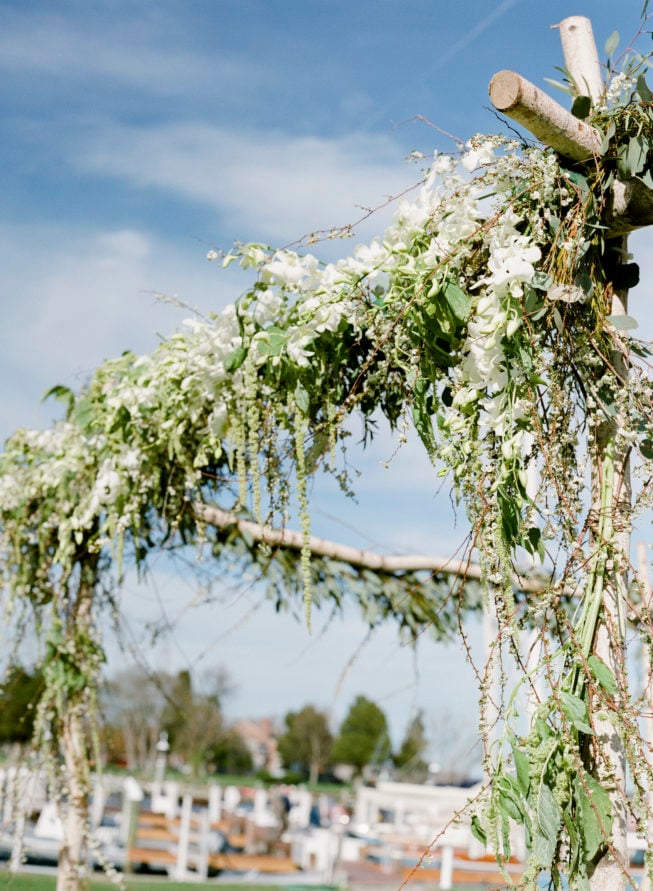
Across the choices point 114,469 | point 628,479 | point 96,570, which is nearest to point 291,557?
point 96,570

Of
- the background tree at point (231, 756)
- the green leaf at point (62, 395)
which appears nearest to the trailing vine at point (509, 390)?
the green leaf at point (62, 395)

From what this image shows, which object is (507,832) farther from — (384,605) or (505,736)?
(384,605)

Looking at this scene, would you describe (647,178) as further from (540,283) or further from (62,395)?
(62,395)

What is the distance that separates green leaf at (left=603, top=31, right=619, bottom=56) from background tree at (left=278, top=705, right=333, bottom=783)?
119ft

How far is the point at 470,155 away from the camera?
1.69 m

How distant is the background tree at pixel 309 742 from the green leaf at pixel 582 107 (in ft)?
119

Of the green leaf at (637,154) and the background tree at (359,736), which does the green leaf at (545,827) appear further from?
the background tree at (359,736)

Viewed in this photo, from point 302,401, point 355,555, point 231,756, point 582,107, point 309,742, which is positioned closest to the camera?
point 582,107

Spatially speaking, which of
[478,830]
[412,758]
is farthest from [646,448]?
[412,758]

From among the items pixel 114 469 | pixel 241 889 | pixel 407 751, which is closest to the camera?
pixel 114 469

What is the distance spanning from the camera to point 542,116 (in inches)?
62.2

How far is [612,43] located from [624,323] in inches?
21.1

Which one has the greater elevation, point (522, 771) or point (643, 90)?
point (643, 90)

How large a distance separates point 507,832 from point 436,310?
0.94 m
